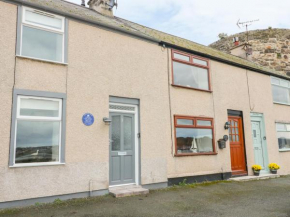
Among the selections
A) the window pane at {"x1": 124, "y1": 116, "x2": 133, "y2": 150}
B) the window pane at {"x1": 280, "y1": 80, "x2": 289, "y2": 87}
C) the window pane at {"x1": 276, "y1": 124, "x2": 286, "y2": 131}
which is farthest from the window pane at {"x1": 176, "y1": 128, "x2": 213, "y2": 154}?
the window pane at {"x1": 280, "y1": 80, "x2": 289, "y2": 87}

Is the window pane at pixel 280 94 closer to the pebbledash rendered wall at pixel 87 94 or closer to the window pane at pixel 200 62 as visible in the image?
the window pane at pixel 200 62

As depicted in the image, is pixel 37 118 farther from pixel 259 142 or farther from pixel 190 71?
pixel 259 142

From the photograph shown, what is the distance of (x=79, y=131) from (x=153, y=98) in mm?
2729

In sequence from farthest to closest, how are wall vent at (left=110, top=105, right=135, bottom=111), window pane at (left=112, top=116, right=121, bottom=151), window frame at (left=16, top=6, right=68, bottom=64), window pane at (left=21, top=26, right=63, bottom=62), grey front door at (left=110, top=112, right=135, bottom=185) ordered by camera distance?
wall vent at (left=110, top=105, right=135, bottom=111) → window pane at (left=112, top=116, right=121, bottom=151) → grey front door at (left=110, top=112, right=135, bottom=185) → window pane at (left=21, top=26, right=63, bottom=62) → window frame at (left=16, top=6, right=68, bottom=64)

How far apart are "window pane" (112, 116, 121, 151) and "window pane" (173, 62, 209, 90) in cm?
273

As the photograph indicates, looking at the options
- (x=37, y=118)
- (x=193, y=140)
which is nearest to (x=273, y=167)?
(x=193, y=140)

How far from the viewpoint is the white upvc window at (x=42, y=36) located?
632 cm

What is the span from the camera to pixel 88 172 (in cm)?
656

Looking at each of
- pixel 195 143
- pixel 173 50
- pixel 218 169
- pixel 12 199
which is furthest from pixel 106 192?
pixel 173 50

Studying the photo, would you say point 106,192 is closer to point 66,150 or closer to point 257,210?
point 66,150

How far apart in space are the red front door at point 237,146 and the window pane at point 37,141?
23.3 feet

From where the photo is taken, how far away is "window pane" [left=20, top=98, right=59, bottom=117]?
6016mm

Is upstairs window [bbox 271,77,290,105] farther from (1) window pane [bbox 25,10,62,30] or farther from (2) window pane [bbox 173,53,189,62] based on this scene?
(1) window pane [bbox 25,10,62,30]

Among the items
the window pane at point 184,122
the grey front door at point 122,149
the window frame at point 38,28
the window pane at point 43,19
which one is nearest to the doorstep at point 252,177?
the window pane at point 184,122
